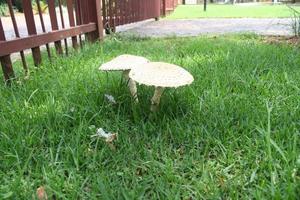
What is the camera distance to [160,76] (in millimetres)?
1586

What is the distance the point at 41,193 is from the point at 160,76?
2.33 feet

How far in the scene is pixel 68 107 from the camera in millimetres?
1896

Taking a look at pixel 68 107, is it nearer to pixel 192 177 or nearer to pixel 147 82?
pixel 147 82

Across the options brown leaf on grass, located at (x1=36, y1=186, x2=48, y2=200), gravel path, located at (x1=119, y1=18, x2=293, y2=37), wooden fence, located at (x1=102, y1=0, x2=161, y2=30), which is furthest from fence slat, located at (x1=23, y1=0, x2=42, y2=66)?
gravel path, located at (x1=119, y1=18, x2=293, y2=37)

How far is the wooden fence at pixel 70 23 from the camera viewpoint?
8.42ft

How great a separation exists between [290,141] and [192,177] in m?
0.44

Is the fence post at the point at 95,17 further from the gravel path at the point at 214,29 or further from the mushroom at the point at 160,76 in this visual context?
the mushroom at the point at 160,76

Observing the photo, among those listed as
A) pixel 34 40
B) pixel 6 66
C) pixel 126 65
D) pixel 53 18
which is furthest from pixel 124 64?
pixel 53 18

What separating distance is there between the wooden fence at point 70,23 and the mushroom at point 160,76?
48.5 inches

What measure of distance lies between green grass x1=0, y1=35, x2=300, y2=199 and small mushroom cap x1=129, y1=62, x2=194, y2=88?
0.76 feet

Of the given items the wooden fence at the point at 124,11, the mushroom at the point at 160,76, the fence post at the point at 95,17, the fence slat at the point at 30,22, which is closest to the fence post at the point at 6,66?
the fence slat at the point at 30,22

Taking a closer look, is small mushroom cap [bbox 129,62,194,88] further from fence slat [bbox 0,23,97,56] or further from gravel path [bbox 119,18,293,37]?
gravel path [bbox 119,18,293,37]

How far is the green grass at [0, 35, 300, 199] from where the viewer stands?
4.17ft

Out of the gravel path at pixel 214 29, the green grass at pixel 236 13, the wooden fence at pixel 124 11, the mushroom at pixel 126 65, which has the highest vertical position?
the mushroom at pixel 126 65
